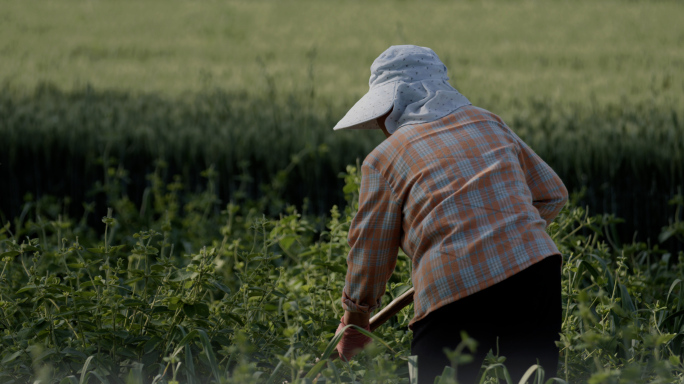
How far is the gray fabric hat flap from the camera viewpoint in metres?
1.78

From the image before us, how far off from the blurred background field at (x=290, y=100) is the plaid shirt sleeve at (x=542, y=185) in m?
2.04

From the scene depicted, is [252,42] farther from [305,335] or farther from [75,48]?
[305,335]

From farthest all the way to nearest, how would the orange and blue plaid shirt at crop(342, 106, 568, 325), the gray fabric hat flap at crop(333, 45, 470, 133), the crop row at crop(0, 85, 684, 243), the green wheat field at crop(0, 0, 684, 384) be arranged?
1. the crop row at crop(0, 85, 684, 243)
2. the green wheat field at crop(0, 0, 684, 384)
3. the gray fabric hat flap at crop(333, 45, 470, 133)
4. the orange and blue plaid shirt at crop(342, 106, 568, 325)

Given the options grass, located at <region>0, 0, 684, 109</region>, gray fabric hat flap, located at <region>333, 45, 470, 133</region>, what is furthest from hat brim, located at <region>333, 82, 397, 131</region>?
grass, located at <region>0, 0, 684, 109</region>

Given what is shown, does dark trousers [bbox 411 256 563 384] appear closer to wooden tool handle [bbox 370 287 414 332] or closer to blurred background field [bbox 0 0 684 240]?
wooden tool handle [bbox 370 287 414 332]

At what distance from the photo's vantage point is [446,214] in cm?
168

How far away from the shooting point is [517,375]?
1.78 m

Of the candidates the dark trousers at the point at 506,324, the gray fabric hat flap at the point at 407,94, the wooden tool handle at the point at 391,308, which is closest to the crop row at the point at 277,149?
the wooden tool handle at the point at 391,308

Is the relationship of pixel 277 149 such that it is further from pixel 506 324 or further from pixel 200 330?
pixel 506 324

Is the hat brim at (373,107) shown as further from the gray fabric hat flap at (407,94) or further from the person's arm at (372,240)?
the person's arm at (372,240)

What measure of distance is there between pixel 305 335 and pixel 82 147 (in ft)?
8.35

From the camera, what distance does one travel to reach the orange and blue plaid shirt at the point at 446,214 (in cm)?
167

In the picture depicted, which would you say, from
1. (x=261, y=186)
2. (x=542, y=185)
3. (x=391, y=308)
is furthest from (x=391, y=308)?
(x=261, y=186)

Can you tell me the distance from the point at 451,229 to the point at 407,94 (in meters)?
0.35
